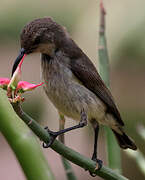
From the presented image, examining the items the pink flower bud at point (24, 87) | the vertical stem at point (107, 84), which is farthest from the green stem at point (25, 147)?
the vertical stem at point (107, 84)

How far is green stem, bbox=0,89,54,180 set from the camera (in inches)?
20.0

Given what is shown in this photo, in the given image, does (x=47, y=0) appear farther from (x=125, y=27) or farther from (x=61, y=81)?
(x=61, y=81)

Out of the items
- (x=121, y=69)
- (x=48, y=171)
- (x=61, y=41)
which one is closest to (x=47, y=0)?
(x=121, y=69)

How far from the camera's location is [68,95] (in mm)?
2396

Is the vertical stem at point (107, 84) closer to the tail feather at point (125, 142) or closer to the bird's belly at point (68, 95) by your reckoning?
the bird's belly at point (68, 95)

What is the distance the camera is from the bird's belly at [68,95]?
7.80 feet

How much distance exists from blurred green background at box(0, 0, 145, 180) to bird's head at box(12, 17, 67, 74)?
74.3 inches

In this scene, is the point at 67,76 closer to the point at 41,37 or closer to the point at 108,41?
the point at 41,37

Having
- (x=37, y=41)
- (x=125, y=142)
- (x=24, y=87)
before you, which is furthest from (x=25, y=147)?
(x=125, y=142)

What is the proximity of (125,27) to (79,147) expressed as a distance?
7.33 feet

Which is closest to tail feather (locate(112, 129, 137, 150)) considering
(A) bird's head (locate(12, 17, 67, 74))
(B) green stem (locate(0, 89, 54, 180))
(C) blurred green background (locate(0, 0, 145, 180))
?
(A) bird's head (locate(12, 17, 67, 74))

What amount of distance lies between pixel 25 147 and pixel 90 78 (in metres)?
2.07

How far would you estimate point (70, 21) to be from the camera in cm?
498

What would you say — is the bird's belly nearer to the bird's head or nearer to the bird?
the bird
